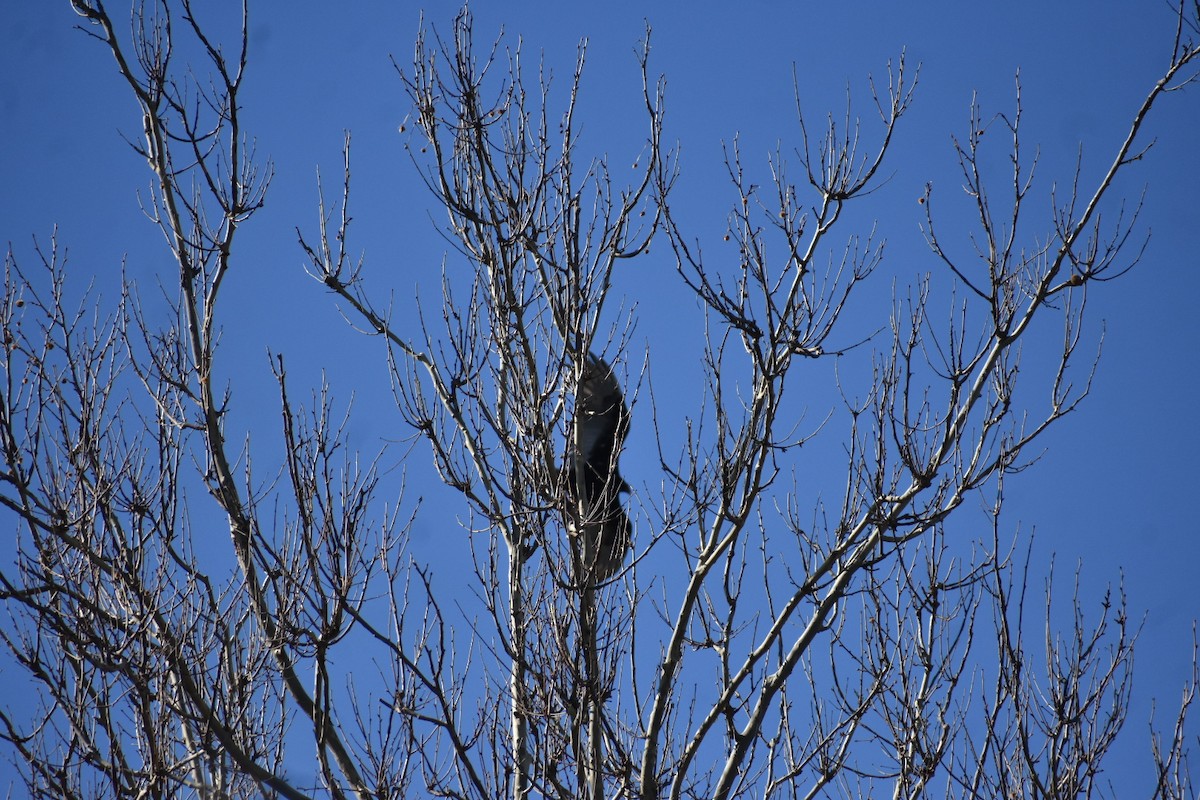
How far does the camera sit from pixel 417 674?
489 cm

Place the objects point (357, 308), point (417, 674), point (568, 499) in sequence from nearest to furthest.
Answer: point (417, 674) < point (568, 499) < point (357, 308)

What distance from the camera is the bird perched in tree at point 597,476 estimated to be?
5.21 m

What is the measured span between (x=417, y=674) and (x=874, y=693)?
2.21 m

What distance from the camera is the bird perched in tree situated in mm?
5215

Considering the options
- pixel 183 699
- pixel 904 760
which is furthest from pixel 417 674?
pixel 904 760

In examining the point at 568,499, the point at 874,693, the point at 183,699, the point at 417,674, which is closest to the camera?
the point at 417,674

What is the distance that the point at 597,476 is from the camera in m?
5.65

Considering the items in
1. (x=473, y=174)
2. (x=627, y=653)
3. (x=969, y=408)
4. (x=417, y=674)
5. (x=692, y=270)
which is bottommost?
(x=417, y=674)

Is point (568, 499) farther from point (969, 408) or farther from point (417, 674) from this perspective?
point (969, 408)

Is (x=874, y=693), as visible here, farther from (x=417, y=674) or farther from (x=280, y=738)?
(x=280, y=738)

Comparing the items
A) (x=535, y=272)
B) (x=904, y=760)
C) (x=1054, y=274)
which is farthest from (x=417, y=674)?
(x=1054, y=274)

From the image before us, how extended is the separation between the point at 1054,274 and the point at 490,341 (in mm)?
2446

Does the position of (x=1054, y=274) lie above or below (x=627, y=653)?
above

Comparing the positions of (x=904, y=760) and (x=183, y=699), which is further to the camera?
(x=904, y=760)
